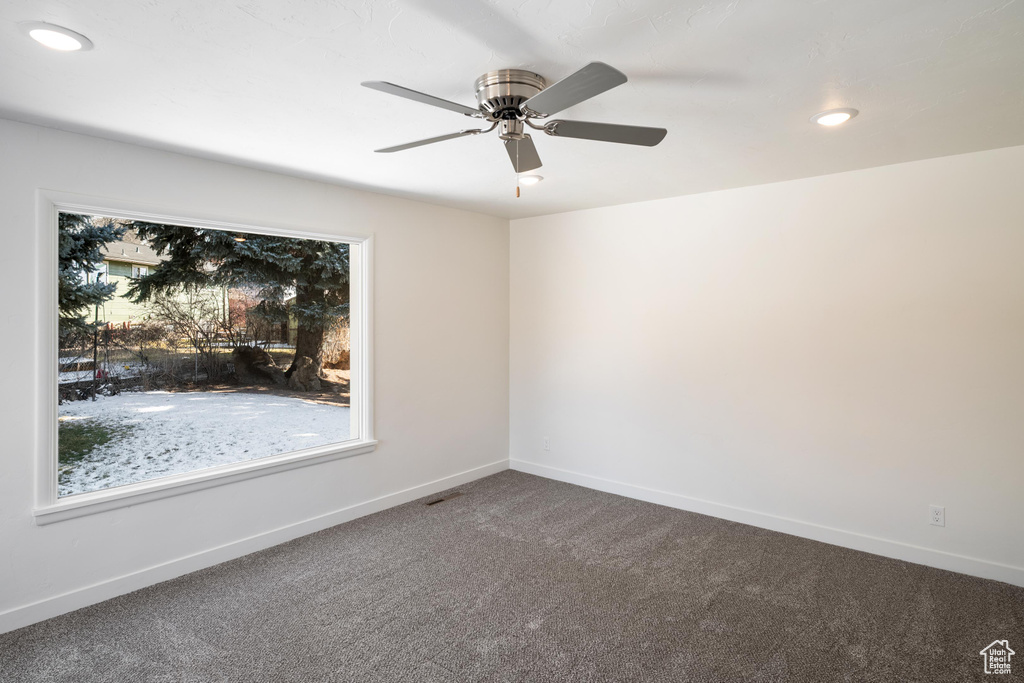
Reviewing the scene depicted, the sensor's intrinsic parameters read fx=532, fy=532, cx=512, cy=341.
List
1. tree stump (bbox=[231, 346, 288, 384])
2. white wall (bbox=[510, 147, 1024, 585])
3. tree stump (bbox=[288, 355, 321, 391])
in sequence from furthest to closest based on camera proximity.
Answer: tree stump (bbox=[288, 355, 321, 391]) < tree stump (bbox=[231, 346, 288, 384]) < white wall (bbox=[510, 147, 1024, 585])

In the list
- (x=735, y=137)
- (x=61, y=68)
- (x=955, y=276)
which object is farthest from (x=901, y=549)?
(x=61, y=68)

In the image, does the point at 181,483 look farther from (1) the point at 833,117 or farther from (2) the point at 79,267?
(1) the point at 833,117

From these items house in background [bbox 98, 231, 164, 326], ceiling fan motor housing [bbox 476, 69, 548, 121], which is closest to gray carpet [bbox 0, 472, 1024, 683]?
house in background [bbox 98, 231, 164, 326]

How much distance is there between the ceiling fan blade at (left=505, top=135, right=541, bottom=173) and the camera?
212cm

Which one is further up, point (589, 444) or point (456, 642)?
point (589, 444)

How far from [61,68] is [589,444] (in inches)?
156

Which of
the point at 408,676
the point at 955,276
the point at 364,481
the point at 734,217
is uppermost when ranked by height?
the point at 734,217

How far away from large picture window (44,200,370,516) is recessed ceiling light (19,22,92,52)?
1.18 m

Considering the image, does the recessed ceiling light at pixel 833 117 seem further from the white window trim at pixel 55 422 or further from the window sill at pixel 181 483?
the window sill at pixel 181 483

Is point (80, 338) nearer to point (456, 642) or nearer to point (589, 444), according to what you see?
point (456, 642)

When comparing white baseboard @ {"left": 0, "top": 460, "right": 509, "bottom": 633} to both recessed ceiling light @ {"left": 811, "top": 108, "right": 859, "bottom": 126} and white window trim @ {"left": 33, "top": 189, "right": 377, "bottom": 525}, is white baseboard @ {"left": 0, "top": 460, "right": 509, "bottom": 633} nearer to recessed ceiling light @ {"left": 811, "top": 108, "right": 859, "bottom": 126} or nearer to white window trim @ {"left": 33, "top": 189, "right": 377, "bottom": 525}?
white window trim @ {"left": 33, "top": 189, "right": 377, "bottom": 525}

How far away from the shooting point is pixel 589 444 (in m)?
4.55

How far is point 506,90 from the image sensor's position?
197 cm

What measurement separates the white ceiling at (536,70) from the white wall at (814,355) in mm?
455
